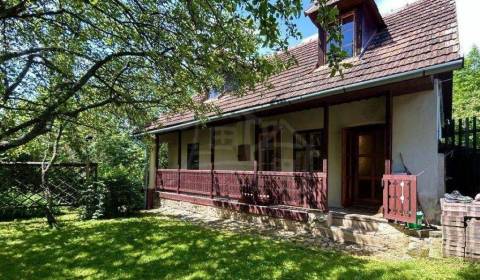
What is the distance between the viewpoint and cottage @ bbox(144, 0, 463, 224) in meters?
6.58

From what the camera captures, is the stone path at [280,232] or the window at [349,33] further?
the window at [349,33]

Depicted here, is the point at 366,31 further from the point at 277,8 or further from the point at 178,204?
the point at 178,204

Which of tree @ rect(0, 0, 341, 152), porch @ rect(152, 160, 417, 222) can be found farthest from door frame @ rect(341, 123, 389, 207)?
tree @ rect(0, 0, 341, 152)

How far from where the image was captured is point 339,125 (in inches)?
356

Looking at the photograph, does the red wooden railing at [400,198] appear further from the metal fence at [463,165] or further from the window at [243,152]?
the window at [243,152]

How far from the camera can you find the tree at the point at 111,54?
19.8 ft

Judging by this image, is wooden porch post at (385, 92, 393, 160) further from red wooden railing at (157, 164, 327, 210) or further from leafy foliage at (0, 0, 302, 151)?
leafy foliage at (0, 0, 302, 151)

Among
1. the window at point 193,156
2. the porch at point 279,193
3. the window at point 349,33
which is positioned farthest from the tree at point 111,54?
the window at point 193,156

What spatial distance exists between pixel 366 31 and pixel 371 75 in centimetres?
251

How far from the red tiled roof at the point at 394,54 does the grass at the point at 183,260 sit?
3140 mm

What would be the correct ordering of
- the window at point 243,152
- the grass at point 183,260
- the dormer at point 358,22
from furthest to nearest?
1. the window at point 243,152
2. the dormer at point 358,22
3. the grass at point 183,260

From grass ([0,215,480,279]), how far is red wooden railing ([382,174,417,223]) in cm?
94

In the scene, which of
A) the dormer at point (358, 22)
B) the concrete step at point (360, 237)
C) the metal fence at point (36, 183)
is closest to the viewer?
the concrete step at point (360, 237)

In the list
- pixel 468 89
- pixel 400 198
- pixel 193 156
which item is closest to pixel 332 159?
pixel 400 198
